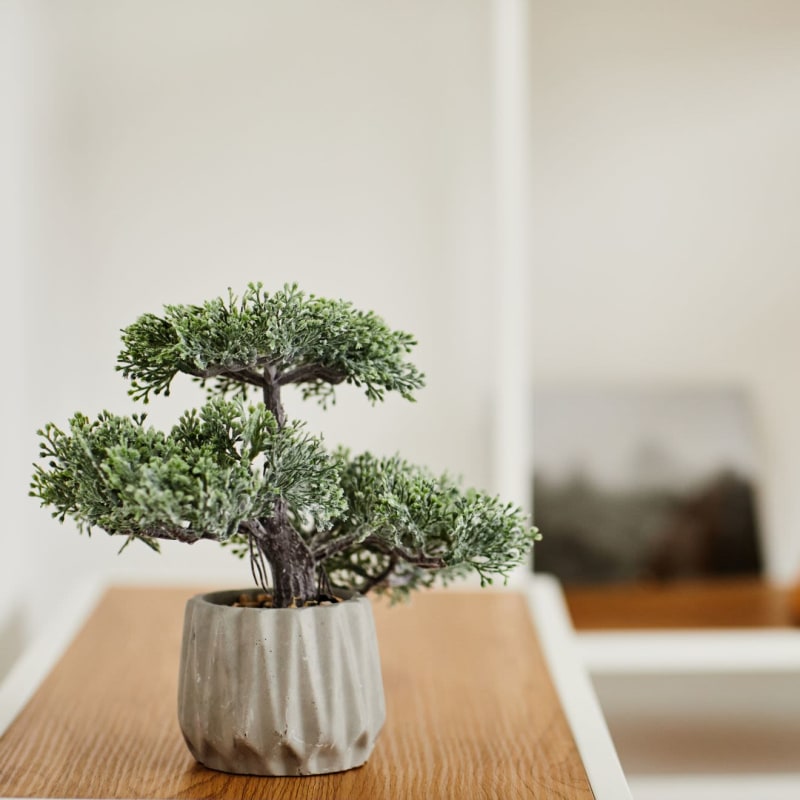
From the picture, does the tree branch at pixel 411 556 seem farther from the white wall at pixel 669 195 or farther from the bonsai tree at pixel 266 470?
the white wall at pixel 669 195

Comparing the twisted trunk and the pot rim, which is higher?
the twisted trunk

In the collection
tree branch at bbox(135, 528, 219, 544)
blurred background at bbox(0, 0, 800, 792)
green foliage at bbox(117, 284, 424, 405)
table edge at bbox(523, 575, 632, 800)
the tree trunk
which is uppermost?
blurred background at bbox(0, 0, 800, 792)

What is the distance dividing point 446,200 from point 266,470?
1.25m

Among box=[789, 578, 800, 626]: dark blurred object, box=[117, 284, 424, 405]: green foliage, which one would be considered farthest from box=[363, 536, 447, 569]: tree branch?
box=[789, 578, 800, 626]: dark blurred object

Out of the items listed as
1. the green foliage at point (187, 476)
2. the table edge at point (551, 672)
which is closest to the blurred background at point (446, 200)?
the table edge at point (551, 672)

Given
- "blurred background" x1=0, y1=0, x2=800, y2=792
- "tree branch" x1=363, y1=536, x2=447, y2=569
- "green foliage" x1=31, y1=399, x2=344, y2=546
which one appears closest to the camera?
"green foliage" x1=31, y1=399, x2=344, y2=546

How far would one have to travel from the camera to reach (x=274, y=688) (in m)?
0.77

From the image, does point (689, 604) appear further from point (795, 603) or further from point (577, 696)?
point (577, 696)

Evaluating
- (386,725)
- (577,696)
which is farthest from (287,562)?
(577,696)

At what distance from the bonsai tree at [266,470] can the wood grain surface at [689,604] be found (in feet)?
3.85

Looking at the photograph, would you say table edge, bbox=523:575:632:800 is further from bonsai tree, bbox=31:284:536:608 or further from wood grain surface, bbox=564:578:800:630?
wood grain surface, bbox=564:578:800:630

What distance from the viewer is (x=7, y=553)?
1711 millimetres

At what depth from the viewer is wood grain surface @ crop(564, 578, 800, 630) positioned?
1.94m

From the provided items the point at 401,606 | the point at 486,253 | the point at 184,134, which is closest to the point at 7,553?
the point at 401,606
